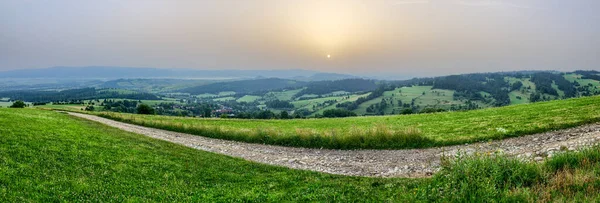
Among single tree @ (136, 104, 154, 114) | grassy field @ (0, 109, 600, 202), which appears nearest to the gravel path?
grassy field @ (0, 109, 600, 202)

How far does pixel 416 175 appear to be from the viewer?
14375mm

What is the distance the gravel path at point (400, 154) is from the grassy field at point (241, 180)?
107 inches

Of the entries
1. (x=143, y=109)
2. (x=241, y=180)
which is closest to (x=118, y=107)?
(x=143, y=109)

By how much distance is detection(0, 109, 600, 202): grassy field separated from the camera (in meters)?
8.81

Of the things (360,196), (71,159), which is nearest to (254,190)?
(360,196)

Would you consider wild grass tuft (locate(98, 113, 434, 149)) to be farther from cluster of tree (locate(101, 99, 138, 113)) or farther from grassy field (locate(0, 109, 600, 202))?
cluster of tree (locate(101, 99, 138, 113))

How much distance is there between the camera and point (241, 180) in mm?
13898

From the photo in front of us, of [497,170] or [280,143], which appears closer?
[497,170]

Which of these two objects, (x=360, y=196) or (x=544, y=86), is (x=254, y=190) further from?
(x=544, y=86)

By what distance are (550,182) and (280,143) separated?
19.2m

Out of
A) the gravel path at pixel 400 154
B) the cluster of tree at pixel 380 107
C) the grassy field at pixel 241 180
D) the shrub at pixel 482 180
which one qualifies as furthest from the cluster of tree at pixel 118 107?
the shrub at pixel 482 180

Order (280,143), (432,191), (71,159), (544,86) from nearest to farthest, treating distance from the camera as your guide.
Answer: (432,191) < (71,159) < (280,143) < (544,86)

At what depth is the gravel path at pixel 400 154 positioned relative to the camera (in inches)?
612

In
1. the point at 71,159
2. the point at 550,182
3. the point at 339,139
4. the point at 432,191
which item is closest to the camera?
the point at 550,182
